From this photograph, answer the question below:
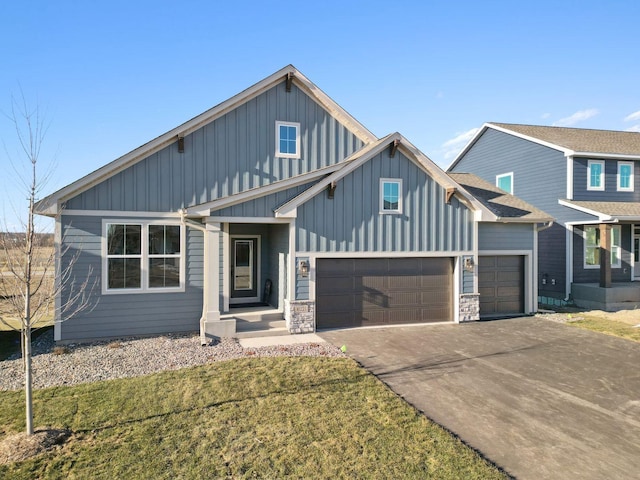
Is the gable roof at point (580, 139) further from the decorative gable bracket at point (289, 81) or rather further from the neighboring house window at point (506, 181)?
the decorative gable bracket at point (289, 81)

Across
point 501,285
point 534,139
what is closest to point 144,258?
point 501,285

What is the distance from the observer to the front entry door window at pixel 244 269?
1280cm

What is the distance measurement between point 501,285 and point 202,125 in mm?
11348

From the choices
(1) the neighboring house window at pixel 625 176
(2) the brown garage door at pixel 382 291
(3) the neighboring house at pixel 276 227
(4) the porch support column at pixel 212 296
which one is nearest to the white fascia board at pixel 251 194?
(3) the neighboring house at pixel 276 227

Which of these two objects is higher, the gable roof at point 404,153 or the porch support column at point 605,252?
the gable roof at point 404,153

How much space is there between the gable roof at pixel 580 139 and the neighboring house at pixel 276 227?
20.3 feet

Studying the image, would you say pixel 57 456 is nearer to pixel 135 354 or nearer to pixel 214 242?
pixel 135 354

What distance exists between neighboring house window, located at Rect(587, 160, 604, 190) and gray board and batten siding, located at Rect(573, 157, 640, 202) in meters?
0.17

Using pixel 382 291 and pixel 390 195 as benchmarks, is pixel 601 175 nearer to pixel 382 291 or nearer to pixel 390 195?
pixel 390 195

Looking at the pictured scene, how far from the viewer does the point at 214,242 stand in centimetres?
1008

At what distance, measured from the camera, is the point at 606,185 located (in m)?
17.1

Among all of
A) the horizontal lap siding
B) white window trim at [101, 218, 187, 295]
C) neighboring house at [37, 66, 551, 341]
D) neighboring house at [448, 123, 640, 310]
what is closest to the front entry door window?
neighboring house at [37, 66, 551, 341]

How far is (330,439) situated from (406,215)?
7.93 metres

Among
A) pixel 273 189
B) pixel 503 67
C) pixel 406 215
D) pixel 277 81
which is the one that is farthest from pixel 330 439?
pixel 503 67
